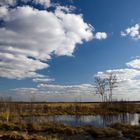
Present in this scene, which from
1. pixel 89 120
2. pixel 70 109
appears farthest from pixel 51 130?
pixel 70 109

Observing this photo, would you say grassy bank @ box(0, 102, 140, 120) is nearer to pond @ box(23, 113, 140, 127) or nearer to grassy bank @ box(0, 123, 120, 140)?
pond @ box(23, 113, 140, 127)

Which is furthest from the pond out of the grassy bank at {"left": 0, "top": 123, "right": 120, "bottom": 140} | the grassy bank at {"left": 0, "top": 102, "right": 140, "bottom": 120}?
the grassy bank at {"left": 0, "top": 102, "right": 140, "bottom": 120}

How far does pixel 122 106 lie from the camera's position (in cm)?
5422

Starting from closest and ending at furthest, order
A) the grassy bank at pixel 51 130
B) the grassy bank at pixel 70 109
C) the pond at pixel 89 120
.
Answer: the grassy bank at pixel 51 130
the pond at pixel 89 120
the grassy bank at pixel 70 109

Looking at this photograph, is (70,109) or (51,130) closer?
(51,130)

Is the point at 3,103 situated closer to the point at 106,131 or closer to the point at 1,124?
the point at 1,124

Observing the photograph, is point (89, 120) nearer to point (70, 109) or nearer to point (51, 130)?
point (51, 130)

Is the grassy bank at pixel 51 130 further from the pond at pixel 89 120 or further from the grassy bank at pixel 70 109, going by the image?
the grassy bank at pixel 70 109

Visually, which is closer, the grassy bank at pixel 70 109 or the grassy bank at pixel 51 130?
the grassy bank at pixel 51 130

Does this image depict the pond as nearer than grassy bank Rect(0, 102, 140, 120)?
Yes

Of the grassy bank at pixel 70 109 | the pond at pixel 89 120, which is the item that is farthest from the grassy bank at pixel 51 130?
the grassy bank at pixel 70 109

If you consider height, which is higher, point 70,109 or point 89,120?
point 70,109

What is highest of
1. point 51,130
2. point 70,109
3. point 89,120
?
point 70,109

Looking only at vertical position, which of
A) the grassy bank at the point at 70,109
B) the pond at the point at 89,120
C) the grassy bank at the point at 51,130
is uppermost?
the grassy bank at the point at 70,109
